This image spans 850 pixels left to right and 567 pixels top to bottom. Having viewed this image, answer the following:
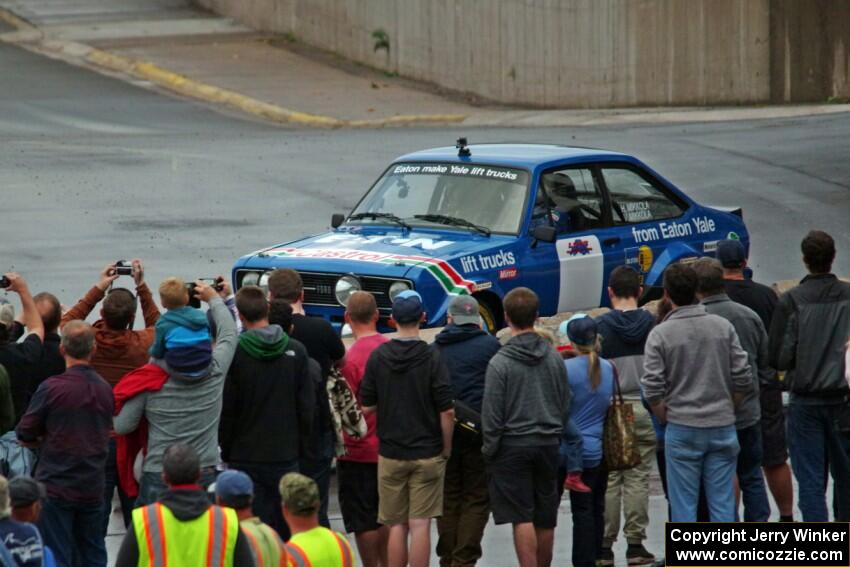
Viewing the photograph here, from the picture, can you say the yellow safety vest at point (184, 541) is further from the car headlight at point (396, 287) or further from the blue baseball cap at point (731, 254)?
the car headlight at point (396, 287)

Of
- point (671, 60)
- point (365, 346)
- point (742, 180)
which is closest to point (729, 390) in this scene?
point (365, 346)

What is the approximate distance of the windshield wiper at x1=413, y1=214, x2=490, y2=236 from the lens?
13070 mm

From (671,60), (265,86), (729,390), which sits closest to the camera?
(729,390)

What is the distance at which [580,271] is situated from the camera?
13406 millimetres

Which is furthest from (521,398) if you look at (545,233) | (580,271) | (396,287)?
(580,271)

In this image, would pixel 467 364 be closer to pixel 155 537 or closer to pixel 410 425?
pixel 410 425

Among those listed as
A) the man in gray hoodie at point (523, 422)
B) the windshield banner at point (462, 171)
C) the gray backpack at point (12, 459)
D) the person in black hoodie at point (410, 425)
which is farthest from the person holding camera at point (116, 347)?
the windshield banner at point (462, 171)

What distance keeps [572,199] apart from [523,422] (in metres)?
5.33

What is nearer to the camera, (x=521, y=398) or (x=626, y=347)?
(x=521, y=398)

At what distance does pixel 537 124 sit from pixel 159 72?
994 centimetres

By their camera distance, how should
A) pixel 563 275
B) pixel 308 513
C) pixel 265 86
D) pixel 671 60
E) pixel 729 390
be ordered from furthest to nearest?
1. pixel 265 86
2. pixel 671 60
3. pixel 563 275
4. pixel 729 390
5. pixel 308 513

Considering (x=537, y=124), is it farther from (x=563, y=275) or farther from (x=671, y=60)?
(x=563, y=275)

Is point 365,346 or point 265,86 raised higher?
point 265,86

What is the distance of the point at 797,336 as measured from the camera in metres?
8.93
